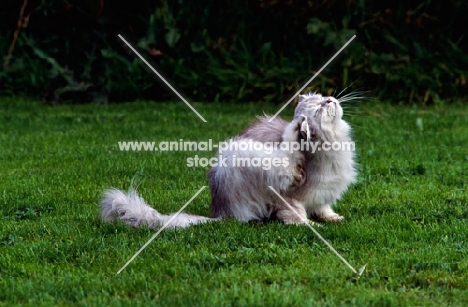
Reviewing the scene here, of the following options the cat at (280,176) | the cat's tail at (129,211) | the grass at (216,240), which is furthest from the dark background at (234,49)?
the cat's tail at (129,211)

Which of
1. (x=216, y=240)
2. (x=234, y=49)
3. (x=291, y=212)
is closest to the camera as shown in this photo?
(x=216, y=240)

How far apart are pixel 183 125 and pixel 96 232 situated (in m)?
4.70

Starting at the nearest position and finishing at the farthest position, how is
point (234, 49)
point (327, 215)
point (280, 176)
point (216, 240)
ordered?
point (216, 240) < point (280, 176) < point (327, 215) < point (234, 49)

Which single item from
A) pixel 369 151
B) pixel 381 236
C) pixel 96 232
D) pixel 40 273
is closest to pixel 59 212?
pixel 96 232

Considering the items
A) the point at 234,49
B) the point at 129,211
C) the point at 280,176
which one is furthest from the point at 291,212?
the point at 234,49

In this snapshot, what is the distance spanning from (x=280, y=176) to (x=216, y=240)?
0.60 meters

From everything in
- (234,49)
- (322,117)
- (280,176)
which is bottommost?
(234,49)

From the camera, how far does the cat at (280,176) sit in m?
5.50

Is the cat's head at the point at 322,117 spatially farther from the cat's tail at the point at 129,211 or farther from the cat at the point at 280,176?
the cat's tail at the point at 129,211

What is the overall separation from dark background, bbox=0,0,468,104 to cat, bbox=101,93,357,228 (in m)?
5.98

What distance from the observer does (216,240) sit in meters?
5.22

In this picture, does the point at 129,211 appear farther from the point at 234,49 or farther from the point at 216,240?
the point at 234,49

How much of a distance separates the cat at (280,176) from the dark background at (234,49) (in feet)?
19.6

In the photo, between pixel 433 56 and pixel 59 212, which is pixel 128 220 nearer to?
pixel 59 212
